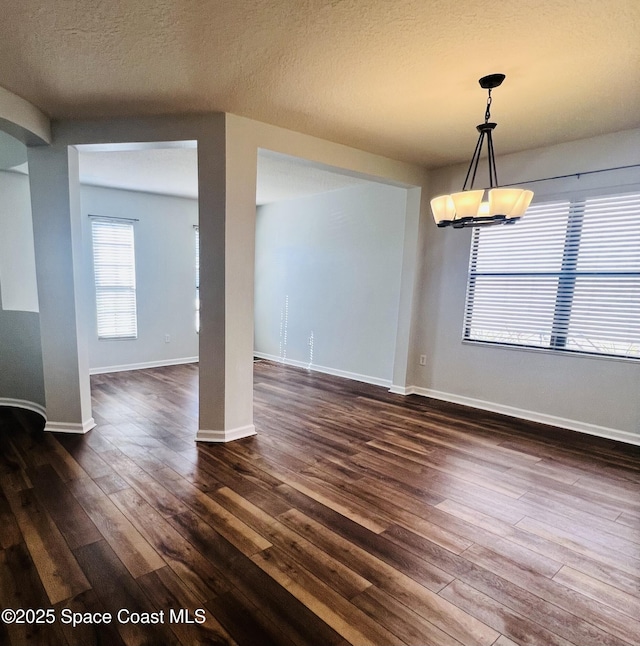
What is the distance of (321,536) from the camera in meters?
1.95

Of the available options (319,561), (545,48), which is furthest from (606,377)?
(319,561)

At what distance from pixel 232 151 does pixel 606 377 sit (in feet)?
12.0

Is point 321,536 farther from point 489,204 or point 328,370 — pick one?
point 328,370

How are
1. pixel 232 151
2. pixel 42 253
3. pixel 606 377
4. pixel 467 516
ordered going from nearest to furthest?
pixel 467 516 → pixel 232 151 → pixel 42 253 → pixel 606 377

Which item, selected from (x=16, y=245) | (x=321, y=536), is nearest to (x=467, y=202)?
(x=321, y=536)

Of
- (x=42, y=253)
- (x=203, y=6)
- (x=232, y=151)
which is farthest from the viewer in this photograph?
(x=42, y=253)

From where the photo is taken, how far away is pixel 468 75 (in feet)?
7.38

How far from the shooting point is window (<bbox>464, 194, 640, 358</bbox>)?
10.5 ft

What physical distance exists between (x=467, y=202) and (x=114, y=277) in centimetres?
504

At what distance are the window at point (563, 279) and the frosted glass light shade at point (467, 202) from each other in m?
1.79

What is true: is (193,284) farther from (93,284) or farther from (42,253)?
(42,253)

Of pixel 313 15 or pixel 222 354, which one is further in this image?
pixel 222 354

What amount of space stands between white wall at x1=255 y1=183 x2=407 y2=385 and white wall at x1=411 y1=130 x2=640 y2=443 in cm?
49

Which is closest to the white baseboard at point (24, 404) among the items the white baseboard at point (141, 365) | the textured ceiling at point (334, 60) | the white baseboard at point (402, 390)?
the white baseboard at point (141, 365)
